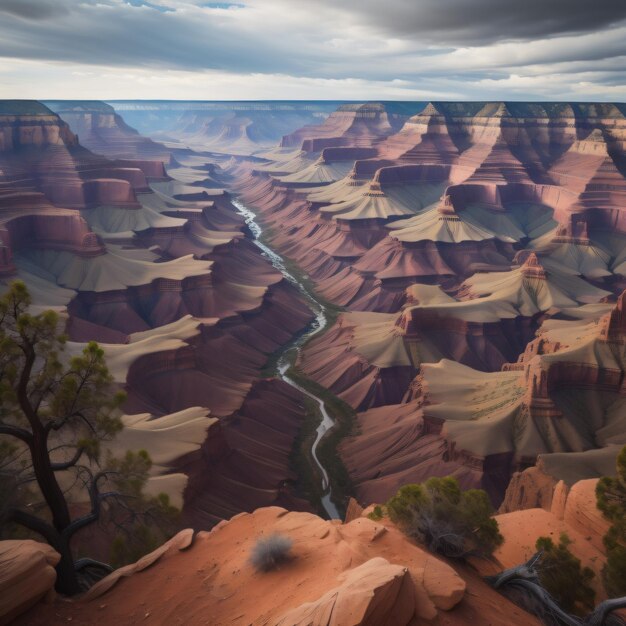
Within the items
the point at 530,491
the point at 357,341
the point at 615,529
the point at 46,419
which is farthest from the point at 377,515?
the point at 357,341

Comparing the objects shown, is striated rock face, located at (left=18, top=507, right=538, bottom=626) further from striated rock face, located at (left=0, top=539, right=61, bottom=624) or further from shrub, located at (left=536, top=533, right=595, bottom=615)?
shrub, located at (left=536, top=533, right=595, bottom=615)

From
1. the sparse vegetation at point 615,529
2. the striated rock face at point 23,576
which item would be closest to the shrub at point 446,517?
the sparse vegetation at point 615,529

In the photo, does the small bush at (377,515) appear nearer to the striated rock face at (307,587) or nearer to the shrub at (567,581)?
the striated rock face at (307,587)

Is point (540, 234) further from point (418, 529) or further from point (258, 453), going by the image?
point (418, 529)

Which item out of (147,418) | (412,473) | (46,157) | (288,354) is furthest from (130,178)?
(412,473)

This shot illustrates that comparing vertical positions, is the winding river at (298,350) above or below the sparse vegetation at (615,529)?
below

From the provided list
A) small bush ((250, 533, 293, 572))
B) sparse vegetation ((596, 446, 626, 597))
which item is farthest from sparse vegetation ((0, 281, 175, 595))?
sparse vegetation ((596, 446, 626, 597))

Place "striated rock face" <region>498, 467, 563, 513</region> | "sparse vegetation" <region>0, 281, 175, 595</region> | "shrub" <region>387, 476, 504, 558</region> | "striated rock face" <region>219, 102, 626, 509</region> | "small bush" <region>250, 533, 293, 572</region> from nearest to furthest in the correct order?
1. "sparse vegetation" <region>0, 281, 175, 595</region>
2. "small bush" <region>250, 533, 293, 572</region>
3. "shrub" <region>387, 476, 504, 558</region>
4. "striated rock face" <region>498, 467, 563, 513</region>
5. "striated rock face" <region>219, 102, 626, 509</region>
